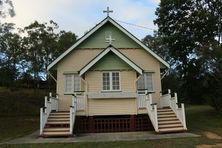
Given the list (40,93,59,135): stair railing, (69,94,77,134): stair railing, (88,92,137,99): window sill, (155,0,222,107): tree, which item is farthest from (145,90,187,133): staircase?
(155,0,222,107): tree

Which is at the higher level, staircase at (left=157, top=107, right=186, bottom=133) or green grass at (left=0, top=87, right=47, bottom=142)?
green grass at (left=0, top=87, right=47, bottom=142)

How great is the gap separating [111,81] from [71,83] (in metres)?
3.47

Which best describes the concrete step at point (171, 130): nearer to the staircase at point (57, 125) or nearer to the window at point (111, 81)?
the window at point (111, 81)

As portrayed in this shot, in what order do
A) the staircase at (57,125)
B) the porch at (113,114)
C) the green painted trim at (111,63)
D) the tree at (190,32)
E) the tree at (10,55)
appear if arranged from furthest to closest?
the tree at (10,55) → the tree at (190,32) → the green painted trim at (111,63) → the porch at (113,114) → the staircase at (57,125)

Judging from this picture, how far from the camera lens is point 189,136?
16.4 m

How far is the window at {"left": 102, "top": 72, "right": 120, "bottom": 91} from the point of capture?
67.1 feet

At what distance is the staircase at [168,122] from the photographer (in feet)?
59.7

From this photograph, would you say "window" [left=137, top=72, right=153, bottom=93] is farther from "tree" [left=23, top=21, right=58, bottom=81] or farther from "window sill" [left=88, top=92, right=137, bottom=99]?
"tree" [left=23, top=21, right=58, bottom=81]

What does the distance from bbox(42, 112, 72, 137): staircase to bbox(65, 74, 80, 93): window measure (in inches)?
93.6

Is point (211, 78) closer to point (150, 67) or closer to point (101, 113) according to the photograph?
point (150, 67)

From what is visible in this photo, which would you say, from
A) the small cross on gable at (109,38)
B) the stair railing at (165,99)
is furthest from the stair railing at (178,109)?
the small cross on gable at (109,38)

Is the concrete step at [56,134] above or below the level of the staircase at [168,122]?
below

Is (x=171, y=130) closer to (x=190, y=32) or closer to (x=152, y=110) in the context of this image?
(x=152, y=110)

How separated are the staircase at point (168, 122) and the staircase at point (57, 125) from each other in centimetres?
533
